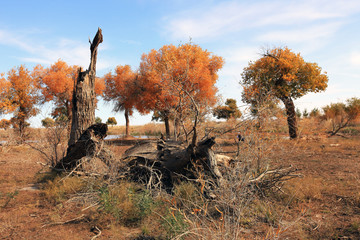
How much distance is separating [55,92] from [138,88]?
10.8 metres

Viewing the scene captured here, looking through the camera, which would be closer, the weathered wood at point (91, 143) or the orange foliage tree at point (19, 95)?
the weathered wood at point (91, 143)

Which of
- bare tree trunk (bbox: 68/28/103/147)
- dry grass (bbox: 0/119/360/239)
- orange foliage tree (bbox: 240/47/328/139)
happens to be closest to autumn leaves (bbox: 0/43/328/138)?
orange foliage tree (bbox: 240/47/328/139)

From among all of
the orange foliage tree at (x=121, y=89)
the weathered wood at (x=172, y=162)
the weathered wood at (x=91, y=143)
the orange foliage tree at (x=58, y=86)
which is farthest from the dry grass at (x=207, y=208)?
the orange foliage tree at (x=58, y=86)

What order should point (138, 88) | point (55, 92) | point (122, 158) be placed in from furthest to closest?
1. point (55, 92)
2. point (138, 88)
3. point (122, 158)

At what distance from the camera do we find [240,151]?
22.2 ft

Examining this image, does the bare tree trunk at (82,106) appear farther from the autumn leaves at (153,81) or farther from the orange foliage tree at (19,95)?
the orange foliage tree at (19,95)

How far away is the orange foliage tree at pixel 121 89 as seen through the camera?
28800mm

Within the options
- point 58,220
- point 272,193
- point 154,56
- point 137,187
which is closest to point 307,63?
point 154,56

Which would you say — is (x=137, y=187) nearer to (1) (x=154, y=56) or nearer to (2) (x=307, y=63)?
(2) (x=307, y=63)

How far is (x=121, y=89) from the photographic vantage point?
30.5 metres

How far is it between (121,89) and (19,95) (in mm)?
11069

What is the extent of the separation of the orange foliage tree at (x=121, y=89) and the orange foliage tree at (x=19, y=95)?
8.20 metres

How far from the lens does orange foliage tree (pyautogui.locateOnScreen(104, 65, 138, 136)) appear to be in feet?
94.5

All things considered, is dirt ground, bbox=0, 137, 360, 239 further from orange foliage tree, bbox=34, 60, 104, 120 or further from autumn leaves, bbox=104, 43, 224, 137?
orange foliage tree, bbox=34, 60, 104, 120
